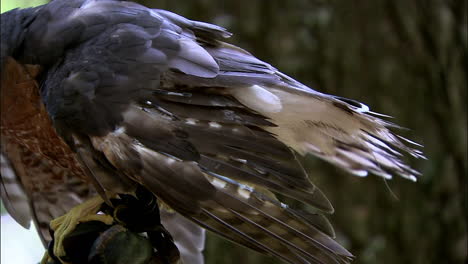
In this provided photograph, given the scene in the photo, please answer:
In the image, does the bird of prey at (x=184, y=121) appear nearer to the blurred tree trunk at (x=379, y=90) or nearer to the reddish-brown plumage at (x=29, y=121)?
the reddish-brown plumage at (x=29, y=121)

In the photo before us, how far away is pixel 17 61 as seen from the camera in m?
2.43

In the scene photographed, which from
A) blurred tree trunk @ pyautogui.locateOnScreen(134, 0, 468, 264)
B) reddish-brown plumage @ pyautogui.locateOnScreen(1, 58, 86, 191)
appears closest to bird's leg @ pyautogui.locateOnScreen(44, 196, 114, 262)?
reddish-brown plumage @ pyautogui.locateOnScreen(1, 58, 86, 191)

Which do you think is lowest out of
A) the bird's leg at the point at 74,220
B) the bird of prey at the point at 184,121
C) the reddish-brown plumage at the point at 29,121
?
the bird's leg at the point at 74,220

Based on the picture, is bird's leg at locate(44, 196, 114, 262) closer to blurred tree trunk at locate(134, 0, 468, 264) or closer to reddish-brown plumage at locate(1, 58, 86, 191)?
reddish-brown plumage at locate(1, 58, 86, 191)

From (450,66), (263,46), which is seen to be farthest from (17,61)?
(450,66)

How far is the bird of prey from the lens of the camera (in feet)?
6.37

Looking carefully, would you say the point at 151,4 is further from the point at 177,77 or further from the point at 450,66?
the point at 450,66

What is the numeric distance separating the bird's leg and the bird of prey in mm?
184

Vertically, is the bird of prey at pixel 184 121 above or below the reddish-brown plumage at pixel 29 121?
above

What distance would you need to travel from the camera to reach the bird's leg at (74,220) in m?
2.17

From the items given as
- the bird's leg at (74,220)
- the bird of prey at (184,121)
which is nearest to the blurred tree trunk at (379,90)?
the bird of prey at (184,121)

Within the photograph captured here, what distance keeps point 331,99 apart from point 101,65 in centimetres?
68

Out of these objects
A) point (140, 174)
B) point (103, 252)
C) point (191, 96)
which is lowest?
point (103, 252)

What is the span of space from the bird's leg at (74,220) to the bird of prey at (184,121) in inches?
7.2
